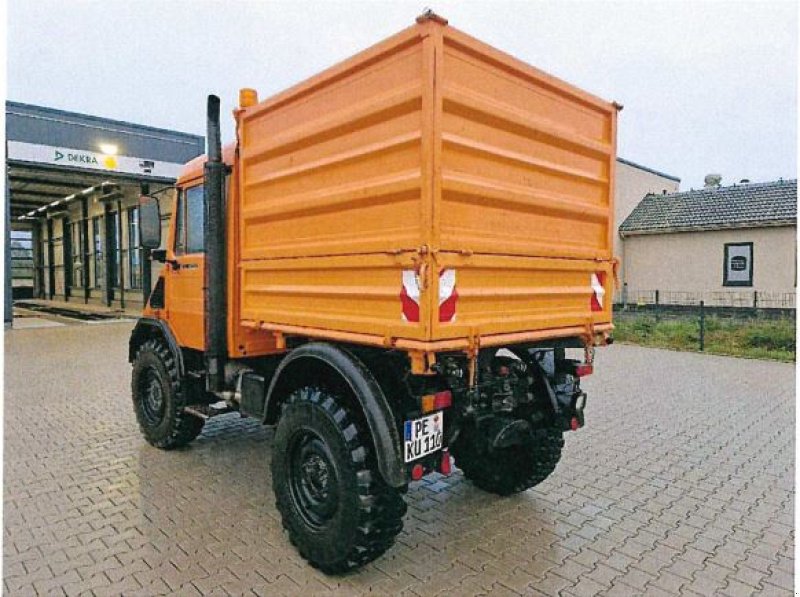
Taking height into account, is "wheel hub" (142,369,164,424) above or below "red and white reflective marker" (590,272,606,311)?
below

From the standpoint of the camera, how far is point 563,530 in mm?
3625

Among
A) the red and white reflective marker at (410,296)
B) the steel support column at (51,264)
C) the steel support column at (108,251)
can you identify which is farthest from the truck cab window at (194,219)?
the steel support column at (51,264)

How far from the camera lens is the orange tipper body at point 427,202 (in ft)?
8.92

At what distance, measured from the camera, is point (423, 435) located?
2984mm

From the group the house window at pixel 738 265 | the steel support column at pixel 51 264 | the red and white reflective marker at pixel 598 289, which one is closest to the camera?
the red and white reflective marker at pixel 598 289

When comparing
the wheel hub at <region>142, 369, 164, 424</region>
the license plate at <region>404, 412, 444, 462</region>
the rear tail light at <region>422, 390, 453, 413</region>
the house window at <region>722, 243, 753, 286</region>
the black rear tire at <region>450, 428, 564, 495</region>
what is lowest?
the black rear tire at <region>450, 428, 564, 495</region>

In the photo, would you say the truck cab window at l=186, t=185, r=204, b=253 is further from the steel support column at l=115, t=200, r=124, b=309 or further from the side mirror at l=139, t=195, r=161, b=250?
the steel support column at l=115, t=200, r=124, b=309

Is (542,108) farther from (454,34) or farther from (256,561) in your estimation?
(256,561)

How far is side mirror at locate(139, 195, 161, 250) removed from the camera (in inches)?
179

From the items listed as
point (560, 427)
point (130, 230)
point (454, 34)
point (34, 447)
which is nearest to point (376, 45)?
point (454, 34)

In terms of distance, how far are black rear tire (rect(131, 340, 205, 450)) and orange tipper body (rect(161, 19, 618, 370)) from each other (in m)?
1.29

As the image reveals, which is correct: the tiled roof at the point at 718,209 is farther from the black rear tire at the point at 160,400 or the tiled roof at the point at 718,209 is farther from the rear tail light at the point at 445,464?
the black rear tire at the point at 160,400

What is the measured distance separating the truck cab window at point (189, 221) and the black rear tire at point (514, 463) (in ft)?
8.71

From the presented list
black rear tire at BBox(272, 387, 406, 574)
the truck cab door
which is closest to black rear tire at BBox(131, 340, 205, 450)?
the truck cab door
